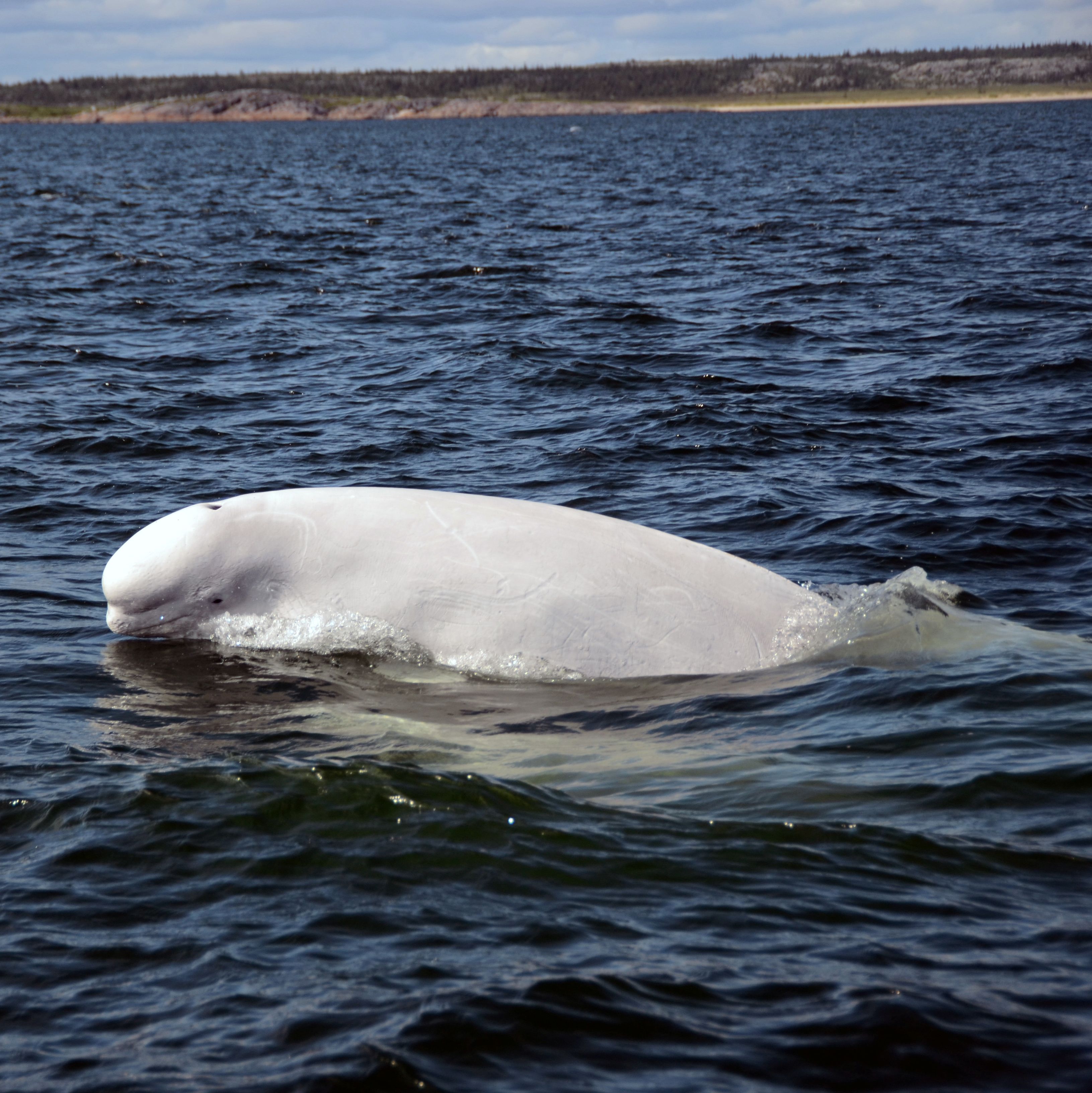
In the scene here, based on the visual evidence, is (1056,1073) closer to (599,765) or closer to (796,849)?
(796,849)

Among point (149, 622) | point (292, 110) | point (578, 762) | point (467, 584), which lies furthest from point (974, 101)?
point (578, 762)

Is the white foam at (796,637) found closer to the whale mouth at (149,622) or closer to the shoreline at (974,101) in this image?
the whale mouth at (149,622)

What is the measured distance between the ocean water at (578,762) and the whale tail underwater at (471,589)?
20 cm

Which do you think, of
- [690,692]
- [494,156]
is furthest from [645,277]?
[494,156]

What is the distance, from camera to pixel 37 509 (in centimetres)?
1138

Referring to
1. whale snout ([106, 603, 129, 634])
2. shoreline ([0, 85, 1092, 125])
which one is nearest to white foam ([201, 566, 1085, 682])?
whale snout ([106, 603, 129, 634])

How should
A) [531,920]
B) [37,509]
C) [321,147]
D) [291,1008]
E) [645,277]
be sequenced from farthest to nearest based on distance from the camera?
1. [321,147]
2. [645,277]
3. [37,509]
4. [531,920]
5. [291,1008]

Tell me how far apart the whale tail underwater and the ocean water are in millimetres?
202

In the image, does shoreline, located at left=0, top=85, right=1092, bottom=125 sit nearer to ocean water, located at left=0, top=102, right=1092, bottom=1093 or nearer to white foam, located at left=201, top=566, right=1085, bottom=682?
ocean water, located at left=0, top=102, right=1092, bottom=1093

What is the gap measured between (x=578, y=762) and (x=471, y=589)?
4.42ft

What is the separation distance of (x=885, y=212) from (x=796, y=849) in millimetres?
33057

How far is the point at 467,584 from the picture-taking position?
7.20 m

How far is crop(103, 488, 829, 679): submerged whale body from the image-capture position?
7.18m

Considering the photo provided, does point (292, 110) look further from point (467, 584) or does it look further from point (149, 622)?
point (467, 584)
